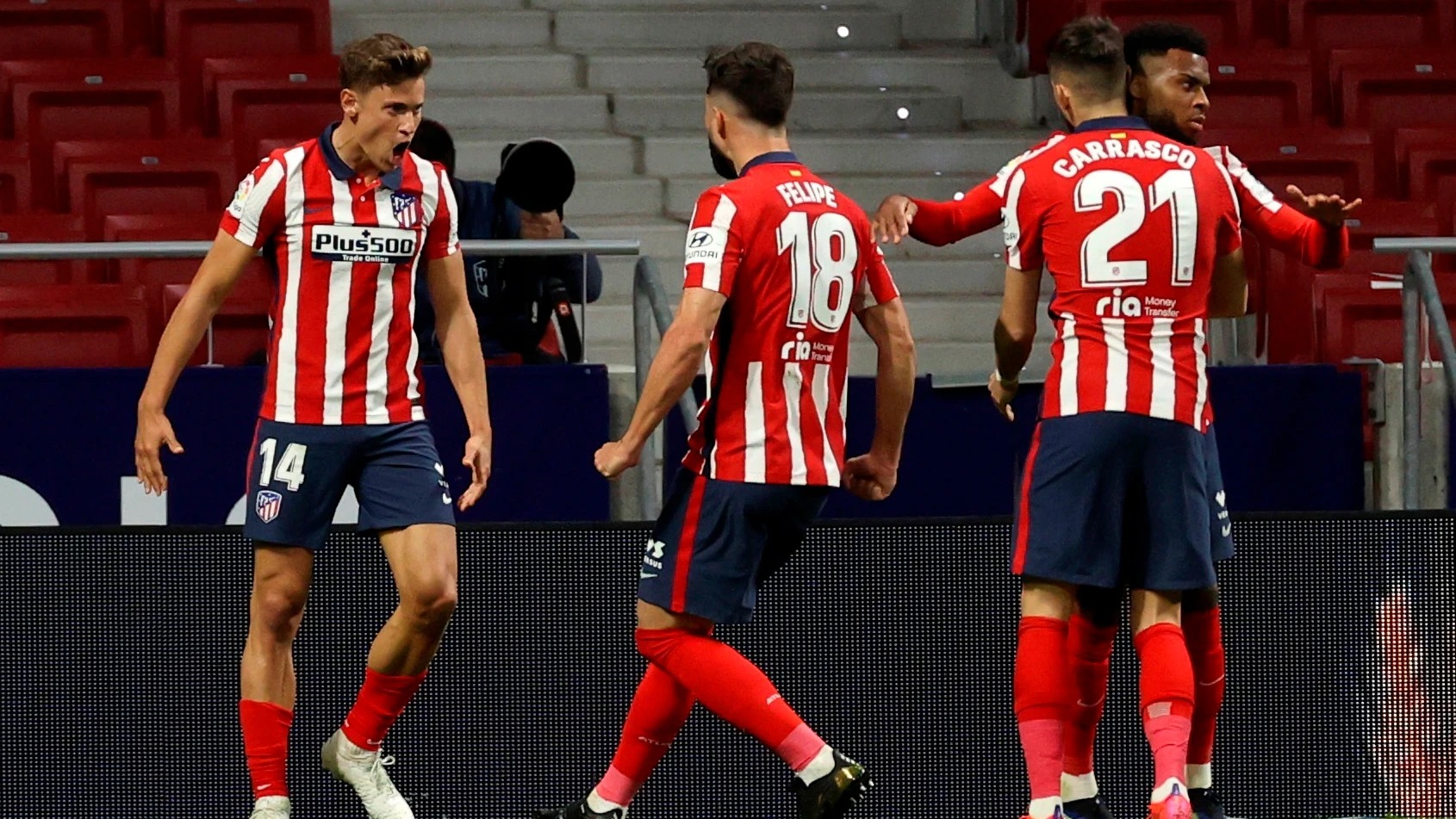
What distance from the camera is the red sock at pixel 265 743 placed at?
16.4 feet

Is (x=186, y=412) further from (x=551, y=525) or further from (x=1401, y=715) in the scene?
(x=1401, y=715)

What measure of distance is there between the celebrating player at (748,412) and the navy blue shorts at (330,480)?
60 cm

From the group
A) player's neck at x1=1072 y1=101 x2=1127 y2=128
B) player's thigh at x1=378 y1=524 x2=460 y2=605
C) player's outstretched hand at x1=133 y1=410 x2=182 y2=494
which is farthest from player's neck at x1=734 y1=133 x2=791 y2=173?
player's outstretched hand at x1=133 y1=410 x2=182 y2=494

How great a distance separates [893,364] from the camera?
4.97m

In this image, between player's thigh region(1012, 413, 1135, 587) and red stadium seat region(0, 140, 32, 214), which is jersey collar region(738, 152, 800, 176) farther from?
red stadium seat region(0, 140, 32, 214)

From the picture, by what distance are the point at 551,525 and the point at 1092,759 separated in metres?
1.49

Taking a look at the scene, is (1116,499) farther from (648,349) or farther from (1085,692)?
(648,349)

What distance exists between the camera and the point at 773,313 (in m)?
4.71

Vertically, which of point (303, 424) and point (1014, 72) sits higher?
point (1014, 72)

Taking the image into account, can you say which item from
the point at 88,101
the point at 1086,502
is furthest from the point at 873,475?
the point at 88,101

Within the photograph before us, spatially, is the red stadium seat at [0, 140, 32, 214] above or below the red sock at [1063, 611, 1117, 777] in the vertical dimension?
above

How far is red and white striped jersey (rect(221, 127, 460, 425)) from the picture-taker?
16.2 feet

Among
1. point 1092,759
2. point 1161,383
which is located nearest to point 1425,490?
point 1092,759

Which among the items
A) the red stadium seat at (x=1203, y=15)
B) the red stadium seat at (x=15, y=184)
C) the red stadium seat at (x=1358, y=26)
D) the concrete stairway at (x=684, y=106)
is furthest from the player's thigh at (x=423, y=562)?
the red stadium seat at (x=1358, y=26)
